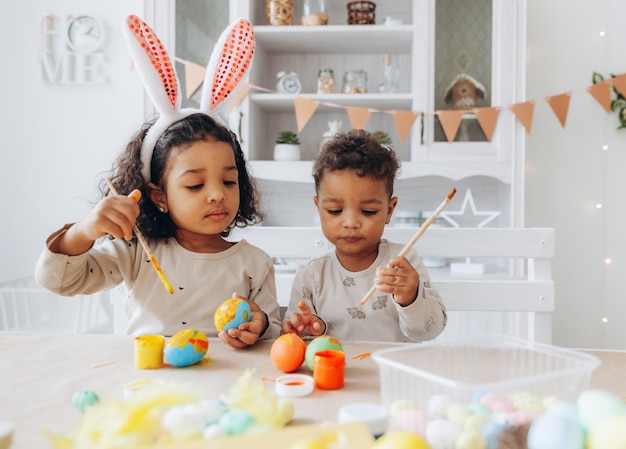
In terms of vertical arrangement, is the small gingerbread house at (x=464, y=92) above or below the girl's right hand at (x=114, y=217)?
above

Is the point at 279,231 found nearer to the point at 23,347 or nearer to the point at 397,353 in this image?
the point at 23,347

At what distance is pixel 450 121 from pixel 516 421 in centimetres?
181

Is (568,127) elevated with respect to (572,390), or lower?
elevated

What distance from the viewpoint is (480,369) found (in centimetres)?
62

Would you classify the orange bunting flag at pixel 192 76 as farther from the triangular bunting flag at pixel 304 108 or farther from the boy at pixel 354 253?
the boy at pixel 354 253

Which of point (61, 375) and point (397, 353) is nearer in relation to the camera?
point (397, 353)

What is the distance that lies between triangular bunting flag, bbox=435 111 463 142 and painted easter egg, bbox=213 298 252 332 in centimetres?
151

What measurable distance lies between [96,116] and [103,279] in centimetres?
→ 184

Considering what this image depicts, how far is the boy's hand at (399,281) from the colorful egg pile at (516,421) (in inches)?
16.0

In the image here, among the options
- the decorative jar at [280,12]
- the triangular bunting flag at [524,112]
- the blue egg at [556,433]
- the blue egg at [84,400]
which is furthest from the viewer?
the decorative jar at [280,12]

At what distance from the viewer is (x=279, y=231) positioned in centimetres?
128

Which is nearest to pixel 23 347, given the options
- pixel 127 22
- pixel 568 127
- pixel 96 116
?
pixel 127 22

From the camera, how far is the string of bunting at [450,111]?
6.91 ft

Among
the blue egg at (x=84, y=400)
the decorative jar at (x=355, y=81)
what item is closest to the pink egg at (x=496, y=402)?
the blue egg at (x=84, y=400)
